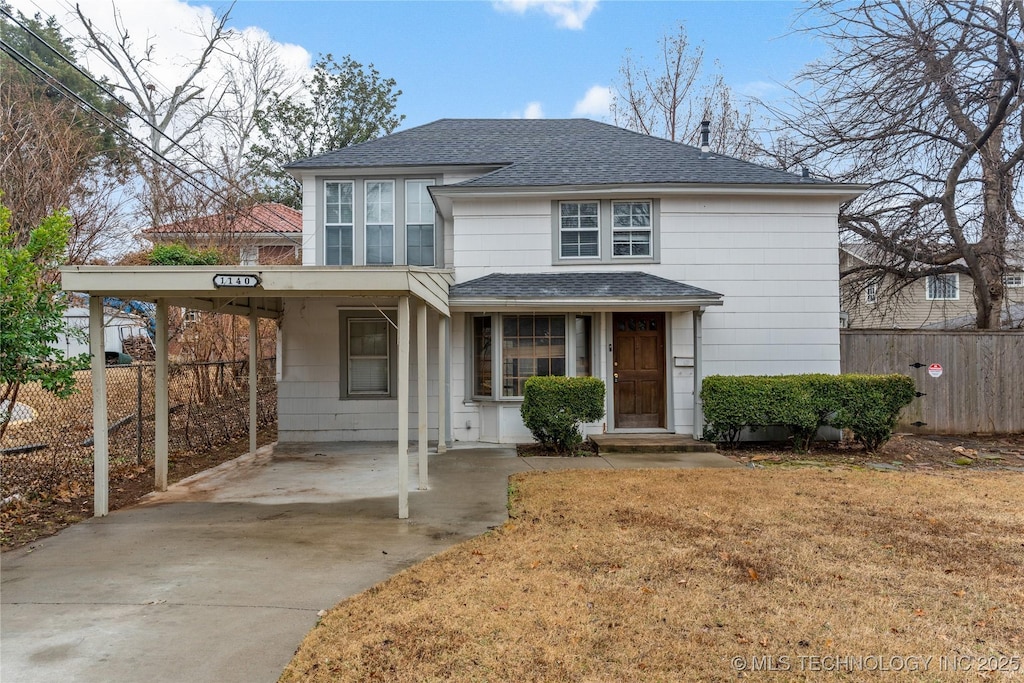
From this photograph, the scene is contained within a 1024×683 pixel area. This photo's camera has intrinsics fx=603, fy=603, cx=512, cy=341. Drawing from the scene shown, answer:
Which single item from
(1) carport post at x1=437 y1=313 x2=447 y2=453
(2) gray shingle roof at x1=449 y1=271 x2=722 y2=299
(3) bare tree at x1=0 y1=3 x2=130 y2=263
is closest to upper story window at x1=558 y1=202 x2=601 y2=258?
(2) gray shingle roof at x1=449 y1=271 x2=722 y2=299

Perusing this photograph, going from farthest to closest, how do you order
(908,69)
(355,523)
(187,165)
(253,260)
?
(187,165) → (253,260) → (908,69) → (355,523)

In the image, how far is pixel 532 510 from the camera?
6.20 m

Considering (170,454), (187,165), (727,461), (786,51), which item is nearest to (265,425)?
(170,454)

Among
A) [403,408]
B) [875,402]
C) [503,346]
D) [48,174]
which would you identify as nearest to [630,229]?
[503,346]

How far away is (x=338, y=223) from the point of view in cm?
1140

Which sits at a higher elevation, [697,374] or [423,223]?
[423,223]

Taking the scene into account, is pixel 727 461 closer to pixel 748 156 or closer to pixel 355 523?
pixel 355 523

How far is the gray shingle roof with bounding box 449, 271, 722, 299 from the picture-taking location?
31.8 feet

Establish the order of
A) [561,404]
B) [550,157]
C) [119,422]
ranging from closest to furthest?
[119,422] → [561,404] → [550,157]

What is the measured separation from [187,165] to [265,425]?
8.71m

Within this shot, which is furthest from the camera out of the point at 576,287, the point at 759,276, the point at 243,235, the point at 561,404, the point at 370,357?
the point at 243,235

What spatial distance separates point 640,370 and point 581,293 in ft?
6.44

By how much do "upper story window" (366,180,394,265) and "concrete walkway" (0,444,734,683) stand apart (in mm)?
4636

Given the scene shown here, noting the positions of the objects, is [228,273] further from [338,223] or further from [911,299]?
[911,299]
